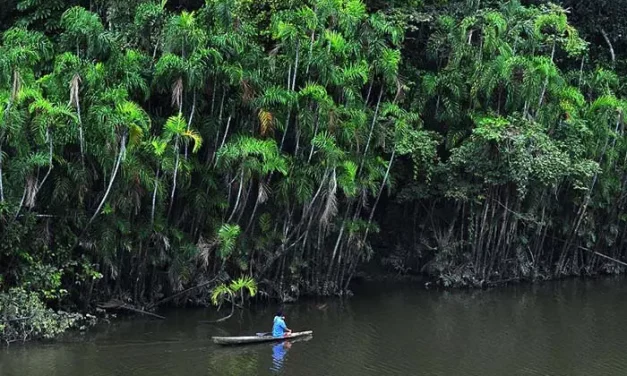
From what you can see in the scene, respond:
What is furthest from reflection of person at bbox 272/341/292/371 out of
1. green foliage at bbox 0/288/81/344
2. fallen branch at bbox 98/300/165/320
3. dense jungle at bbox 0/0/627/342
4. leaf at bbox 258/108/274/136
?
leaf at bbox 258/108/274/136

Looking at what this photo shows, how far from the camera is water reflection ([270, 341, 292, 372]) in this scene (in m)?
14.4

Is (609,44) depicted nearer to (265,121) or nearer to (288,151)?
(288,151)

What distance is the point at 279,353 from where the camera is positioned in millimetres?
15289

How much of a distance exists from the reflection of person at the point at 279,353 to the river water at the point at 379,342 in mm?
36

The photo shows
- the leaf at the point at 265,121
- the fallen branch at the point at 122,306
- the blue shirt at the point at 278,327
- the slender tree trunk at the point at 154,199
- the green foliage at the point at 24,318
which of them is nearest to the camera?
the green foliage at the point at 24,318

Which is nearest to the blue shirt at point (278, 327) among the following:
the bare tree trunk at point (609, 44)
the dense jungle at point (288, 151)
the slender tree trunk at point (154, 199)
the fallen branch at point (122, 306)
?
the dense jungle at point (288, 151)

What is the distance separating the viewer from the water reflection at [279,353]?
14.4 m

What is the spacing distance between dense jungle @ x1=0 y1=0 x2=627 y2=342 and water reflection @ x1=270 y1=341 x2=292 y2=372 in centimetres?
208

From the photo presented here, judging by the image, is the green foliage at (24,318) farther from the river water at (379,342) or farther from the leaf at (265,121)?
the leaf at (265,121)

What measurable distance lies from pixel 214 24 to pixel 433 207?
26.2 ft

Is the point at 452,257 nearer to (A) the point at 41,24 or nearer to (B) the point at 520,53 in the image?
(B) the point at 520,53

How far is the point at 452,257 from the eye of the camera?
2167 centimetres

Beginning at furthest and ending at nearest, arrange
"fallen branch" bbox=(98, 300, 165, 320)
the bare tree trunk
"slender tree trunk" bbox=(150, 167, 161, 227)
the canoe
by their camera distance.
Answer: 1. the bare tree trunk
2. "fallen branch" bbox=(98, 300, 165, 320)
3. "slender tree trunk" bbox=(150, 167, 161, 227)
4. the canoe

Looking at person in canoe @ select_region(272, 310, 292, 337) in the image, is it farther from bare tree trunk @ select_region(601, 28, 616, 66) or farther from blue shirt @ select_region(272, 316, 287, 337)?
bare tree trunk @ select_region(601, 28, 616, 66)
